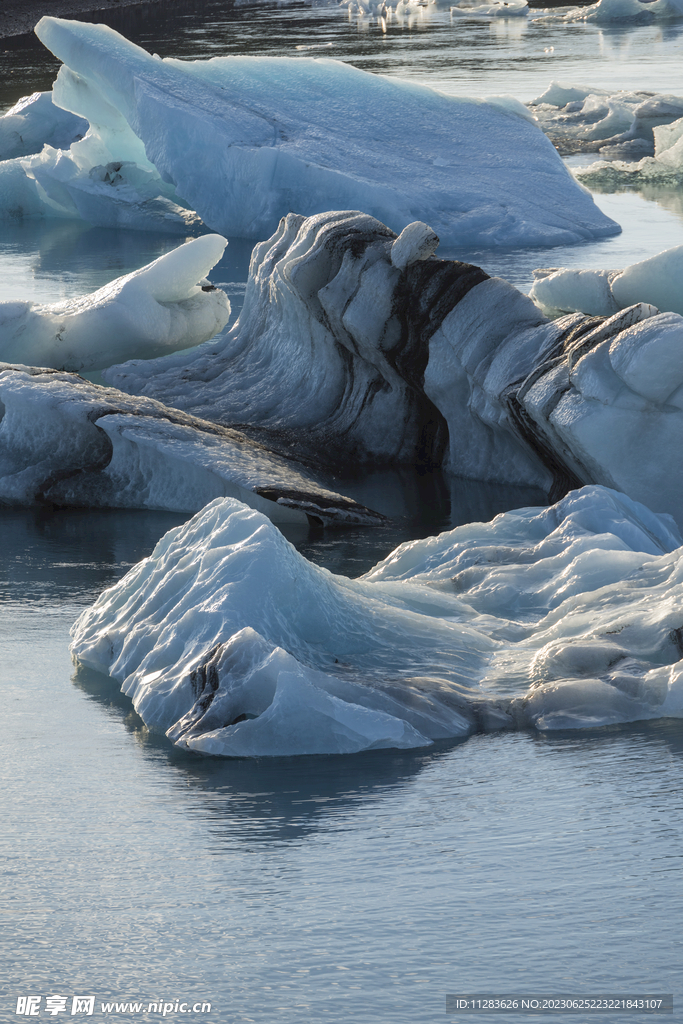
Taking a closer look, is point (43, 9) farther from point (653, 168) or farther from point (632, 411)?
point (632, 411)

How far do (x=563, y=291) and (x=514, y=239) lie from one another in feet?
8.76

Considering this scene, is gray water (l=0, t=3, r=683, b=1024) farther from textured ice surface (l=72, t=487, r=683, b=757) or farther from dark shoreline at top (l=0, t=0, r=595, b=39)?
dark shoreline at top (l=0, t=0, r=595, b=39)

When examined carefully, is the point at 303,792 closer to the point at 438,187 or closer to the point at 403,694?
the point at 403,694

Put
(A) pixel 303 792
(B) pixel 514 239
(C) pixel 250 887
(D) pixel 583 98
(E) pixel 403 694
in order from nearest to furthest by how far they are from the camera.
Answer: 1. (C) pixel 250 887
2. (A) pixel 303 792
3. (E) pixel 403 694
4. (B) pixel 514 239
5. (D) pixel 583 98

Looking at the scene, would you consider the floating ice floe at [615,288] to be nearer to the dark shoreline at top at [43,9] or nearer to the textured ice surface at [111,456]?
the textured ice surface at [111,456]

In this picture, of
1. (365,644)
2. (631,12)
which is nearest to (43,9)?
(631,12)

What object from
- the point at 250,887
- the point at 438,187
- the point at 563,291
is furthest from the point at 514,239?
the point at 250,887

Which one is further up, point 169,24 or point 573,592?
point 169,24

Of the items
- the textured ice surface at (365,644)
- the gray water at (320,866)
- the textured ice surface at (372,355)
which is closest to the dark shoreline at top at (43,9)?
the textured ice surface at (372,355)

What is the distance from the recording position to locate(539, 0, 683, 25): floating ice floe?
23.7m

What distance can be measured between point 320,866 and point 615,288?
16.8 ft

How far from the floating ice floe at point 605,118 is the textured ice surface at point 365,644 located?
10.7 meters

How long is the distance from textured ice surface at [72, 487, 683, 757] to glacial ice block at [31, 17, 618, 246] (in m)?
6.30

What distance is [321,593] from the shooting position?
325 centimetres
